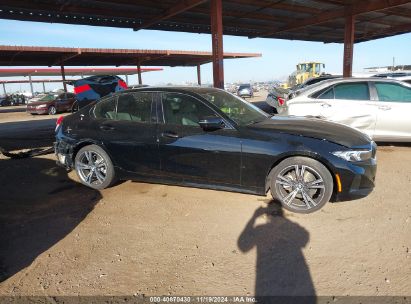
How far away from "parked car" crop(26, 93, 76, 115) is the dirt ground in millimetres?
18153

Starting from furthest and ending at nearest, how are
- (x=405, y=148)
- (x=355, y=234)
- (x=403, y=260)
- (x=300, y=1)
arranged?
1. (x=300, y=1)
2. (x=405, y=148)
3. (x=355, y=234)
4. (x=403, y=260)

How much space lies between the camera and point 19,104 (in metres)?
42.8

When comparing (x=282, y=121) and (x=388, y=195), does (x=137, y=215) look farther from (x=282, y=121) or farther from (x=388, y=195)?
(x=388, y=195)

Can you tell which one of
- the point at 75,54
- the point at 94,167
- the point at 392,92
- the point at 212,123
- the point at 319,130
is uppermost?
the point at 75,54

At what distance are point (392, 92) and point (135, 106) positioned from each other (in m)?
5.08

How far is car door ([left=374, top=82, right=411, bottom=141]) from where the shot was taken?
650 centimetres

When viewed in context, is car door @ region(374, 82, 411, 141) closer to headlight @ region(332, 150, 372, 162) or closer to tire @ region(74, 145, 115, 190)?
headlight @ region(332, 150, 372, 162)

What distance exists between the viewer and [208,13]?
14.5 metres

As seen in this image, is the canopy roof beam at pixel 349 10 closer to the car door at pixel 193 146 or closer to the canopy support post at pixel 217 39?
the canopy support post at pixel 217 39

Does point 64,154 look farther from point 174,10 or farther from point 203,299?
point 174,10

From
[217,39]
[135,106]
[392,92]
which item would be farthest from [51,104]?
[392,92]

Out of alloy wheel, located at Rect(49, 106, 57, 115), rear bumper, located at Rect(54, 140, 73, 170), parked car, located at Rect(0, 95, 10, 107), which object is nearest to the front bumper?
rear bumper, located at Rect(54, 140, 73, 170)

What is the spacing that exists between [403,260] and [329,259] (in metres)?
0.62

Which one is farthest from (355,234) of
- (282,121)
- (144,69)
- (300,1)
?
(144,69)
